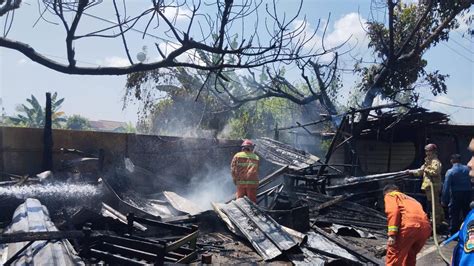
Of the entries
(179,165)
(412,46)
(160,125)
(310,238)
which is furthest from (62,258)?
(160,125)

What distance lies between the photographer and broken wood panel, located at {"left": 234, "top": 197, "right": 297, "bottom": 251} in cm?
672

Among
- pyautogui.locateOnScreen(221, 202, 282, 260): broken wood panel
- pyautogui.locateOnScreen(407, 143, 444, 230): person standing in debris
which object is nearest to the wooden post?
pyautogui.locateOnScreen(221, 202, 282, 260): broken wood panel

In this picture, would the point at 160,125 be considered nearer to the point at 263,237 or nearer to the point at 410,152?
the point at 410,152

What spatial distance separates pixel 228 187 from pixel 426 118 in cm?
622

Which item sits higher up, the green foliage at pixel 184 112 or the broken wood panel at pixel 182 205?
the green foliage at pixel 184 112

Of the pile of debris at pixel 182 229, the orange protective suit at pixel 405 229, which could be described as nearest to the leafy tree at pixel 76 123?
the pile of debris at pixel 182 229

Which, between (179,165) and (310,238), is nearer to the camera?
(310,238)

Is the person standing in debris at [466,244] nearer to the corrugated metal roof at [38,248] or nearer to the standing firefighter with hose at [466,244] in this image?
the standing firefighter with hose at [466,244]

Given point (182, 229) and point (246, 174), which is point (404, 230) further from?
point (246, 174)

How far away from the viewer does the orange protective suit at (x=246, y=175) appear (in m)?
9.31

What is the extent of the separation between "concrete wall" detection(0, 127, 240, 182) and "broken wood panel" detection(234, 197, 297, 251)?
4.20 m

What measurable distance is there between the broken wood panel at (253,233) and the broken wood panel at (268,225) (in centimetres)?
7

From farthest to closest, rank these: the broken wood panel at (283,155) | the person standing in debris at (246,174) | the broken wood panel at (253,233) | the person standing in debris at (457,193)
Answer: the broken wood panel at (283,155), the person standing in debris at (246,174), the person standing in debris at (457,193), the broken wood panel at (253,233)

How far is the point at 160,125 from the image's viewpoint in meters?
22.7
